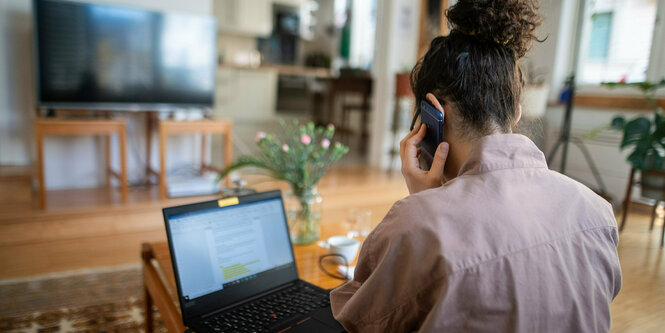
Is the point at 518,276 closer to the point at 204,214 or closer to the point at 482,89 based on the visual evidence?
the point at 482,89

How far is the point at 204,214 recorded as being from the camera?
101 cm

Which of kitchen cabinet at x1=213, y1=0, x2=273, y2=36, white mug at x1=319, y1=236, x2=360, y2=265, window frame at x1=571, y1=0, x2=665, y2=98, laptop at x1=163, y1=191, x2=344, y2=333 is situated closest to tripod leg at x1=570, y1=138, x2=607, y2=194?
window frame at x1=571, y1=0, x2=665, y2=98

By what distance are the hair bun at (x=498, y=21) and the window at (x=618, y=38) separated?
0.39m

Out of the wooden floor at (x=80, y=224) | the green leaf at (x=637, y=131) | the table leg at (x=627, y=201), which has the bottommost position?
the wooden floor at (x=80, y=224)

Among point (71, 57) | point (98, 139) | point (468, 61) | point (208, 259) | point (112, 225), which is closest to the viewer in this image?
point (468, 61)

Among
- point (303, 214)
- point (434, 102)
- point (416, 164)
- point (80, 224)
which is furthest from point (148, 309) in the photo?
point (80, 224)

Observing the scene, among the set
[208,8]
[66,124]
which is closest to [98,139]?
→ [66,124]

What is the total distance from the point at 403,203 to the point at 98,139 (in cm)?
314

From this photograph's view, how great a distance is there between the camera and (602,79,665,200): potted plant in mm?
1065

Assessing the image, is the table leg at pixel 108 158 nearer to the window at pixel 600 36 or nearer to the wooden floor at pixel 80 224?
the wooden floor at pixel 80 224

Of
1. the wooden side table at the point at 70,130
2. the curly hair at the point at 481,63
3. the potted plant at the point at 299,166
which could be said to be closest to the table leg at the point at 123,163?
the wooden side table at the point at 70,130

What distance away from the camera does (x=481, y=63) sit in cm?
73

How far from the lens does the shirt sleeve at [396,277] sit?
1.85 ft

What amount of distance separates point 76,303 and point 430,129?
1.74 meters
